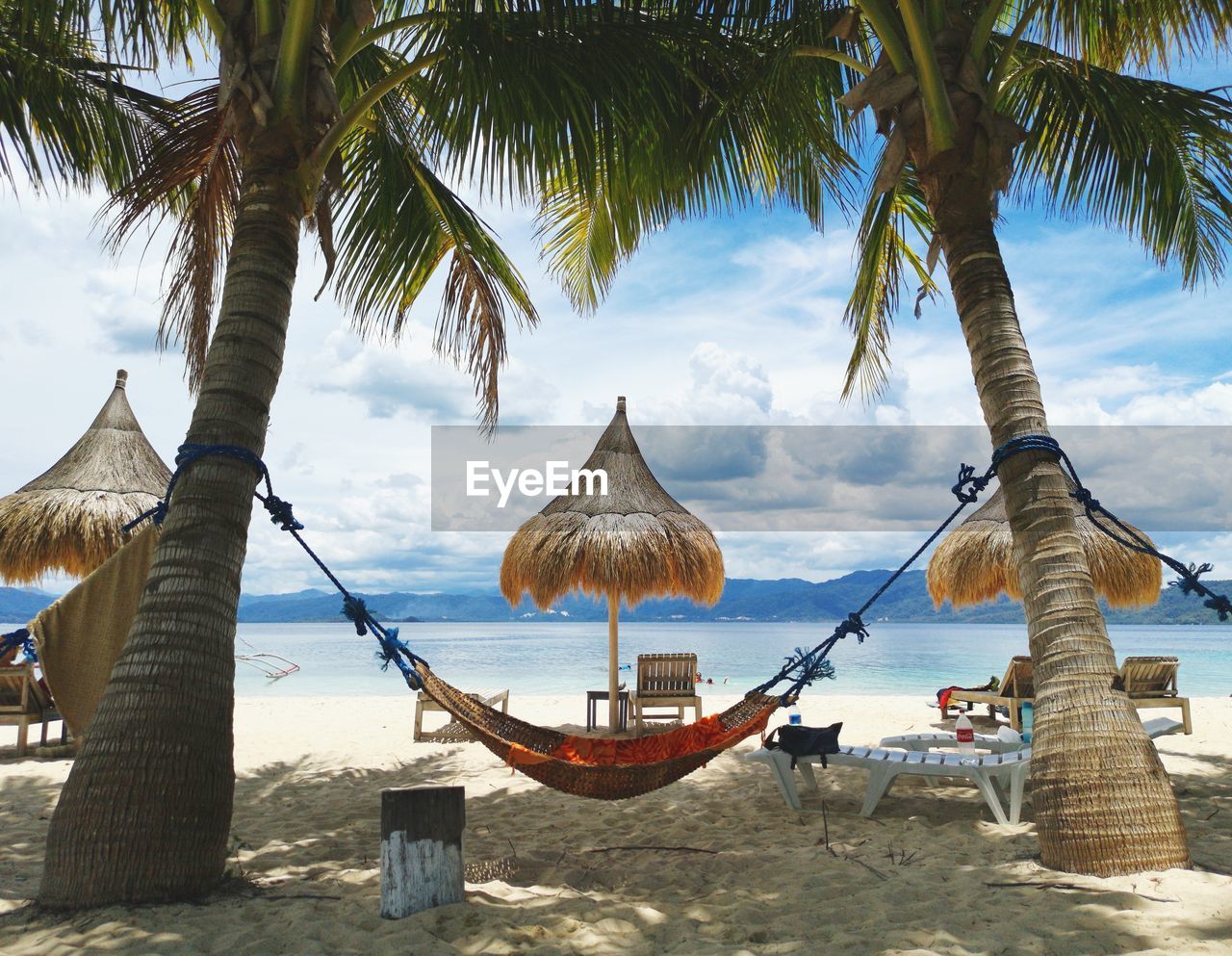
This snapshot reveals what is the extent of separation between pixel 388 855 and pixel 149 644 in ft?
3.10

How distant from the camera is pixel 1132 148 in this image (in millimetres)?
4113

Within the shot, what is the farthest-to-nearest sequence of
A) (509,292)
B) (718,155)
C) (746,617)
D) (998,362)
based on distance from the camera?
(746,617)
(509,292)
(718,155)
(998,362)

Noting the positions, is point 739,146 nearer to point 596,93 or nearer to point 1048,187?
point 596,93

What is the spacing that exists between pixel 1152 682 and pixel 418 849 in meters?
6.43

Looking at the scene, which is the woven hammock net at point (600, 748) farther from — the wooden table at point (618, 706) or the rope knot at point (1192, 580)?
the wooden table at point (618, 706)

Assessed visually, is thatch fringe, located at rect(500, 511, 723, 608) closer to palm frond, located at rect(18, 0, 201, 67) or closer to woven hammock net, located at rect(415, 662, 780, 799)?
woven hammock net, located at rect(415, 662, 780, 799)

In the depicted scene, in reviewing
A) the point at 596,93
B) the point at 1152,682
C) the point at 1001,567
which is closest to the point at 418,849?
the point at 596,93

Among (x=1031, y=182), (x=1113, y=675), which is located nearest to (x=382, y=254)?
(x=1031, y=182)

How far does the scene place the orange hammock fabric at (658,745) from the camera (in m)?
3.21

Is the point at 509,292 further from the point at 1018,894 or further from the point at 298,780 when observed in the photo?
the point at 1018,894

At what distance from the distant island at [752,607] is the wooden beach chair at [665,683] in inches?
2893

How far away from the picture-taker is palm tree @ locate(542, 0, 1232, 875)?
2662 millimetres

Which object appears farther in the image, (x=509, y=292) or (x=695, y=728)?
(x=509, y=292)

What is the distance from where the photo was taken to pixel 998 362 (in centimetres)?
308
